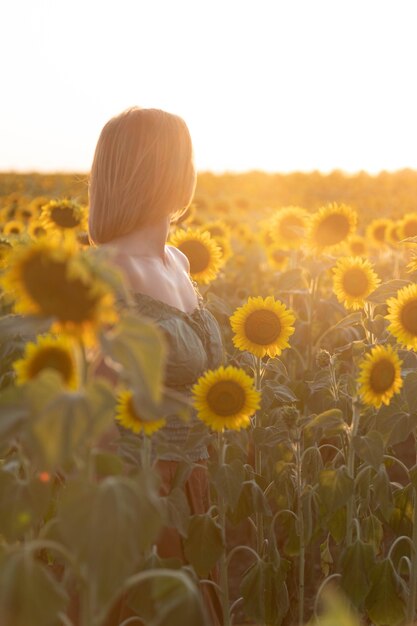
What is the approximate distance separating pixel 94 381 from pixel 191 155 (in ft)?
5.43

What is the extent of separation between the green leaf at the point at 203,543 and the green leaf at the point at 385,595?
0.56 meters

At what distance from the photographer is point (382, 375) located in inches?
105

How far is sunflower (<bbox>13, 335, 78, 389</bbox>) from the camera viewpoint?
64.2 inches

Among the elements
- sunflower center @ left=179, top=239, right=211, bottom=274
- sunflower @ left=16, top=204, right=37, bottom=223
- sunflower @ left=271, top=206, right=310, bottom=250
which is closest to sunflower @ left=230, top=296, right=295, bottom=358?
sunflower center @ left=179, top=239, right=211, bottom=274

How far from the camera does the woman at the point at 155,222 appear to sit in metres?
2.88

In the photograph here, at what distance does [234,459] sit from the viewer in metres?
2.85

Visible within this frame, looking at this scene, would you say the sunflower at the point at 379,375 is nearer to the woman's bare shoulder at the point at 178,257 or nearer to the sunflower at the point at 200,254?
the woman's bare shoulder at the point at 178,257

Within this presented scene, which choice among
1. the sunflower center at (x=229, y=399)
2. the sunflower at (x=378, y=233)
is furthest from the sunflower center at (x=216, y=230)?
the sunflower center at (x=229, y=399)

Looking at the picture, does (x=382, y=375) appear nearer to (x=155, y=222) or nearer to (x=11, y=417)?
(x=155, y=222)

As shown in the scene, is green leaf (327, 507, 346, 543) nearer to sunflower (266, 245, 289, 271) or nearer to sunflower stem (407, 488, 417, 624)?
sunflower stem (407, 488, 417, 624)

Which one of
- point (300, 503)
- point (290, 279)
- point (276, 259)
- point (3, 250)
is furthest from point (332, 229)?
point (276, 259)

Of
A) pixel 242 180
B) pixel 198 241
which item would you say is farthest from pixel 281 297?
pixel 242 180

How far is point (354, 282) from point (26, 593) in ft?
8.77

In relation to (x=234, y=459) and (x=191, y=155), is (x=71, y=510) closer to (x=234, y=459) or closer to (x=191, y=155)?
(x=234, y=459)
